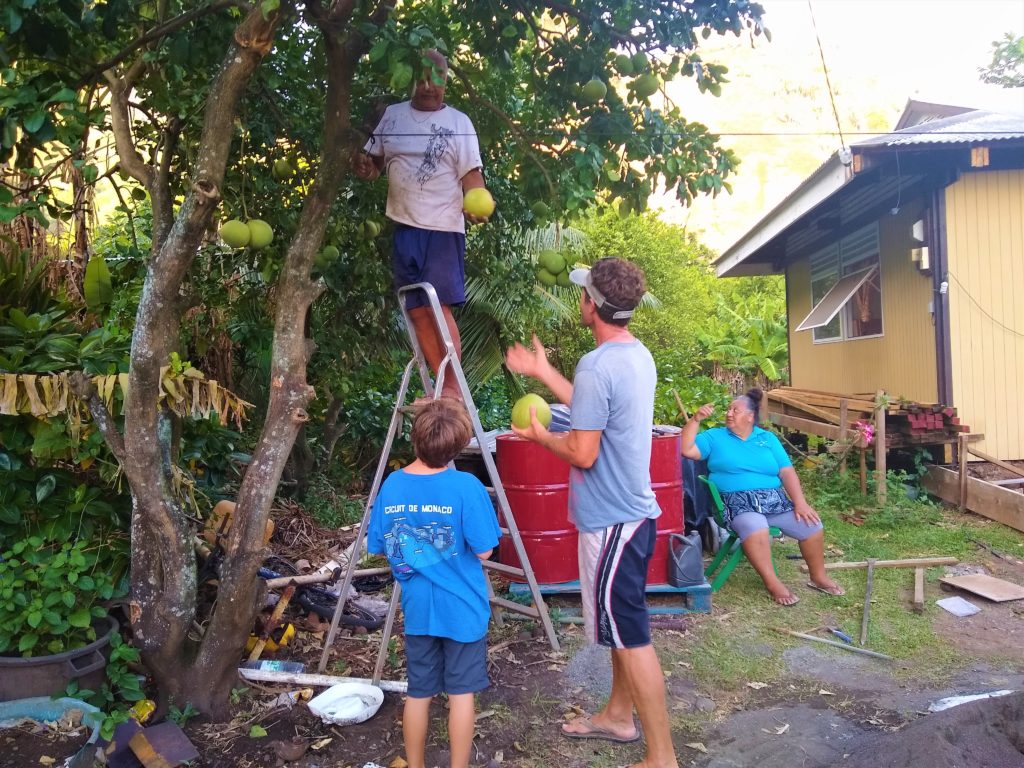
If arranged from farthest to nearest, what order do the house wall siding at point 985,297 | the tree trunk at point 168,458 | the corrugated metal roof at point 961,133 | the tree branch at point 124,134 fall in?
the house wall siding at point 985,297 < the corrugated metal roof at point 961,133 < the tree branch at point 124,134 < the tree trunk at point 168,458

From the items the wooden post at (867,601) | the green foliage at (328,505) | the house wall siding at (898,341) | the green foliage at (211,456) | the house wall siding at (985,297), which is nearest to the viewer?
the wooden post at (867,601)

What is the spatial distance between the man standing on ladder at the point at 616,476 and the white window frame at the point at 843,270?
6734 mm

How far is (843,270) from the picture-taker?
1061 cm

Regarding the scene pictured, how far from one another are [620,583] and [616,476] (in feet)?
1.36

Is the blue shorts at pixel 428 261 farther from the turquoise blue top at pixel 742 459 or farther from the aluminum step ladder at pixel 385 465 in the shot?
the turquoise blue top at pixel 742 459

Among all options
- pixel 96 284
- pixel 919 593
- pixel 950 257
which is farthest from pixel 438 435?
pixel 950 257

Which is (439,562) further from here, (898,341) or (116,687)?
(898,341)

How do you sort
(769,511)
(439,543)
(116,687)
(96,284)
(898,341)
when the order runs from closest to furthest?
(439,543)
(116,687)
(96,284)
(769,511)
(898,341)

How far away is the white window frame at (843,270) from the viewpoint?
9.48 meters

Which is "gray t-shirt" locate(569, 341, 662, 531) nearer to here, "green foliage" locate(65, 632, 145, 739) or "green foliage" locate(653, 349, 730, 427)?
"green foliage" locate(65, 632, 145, 739)

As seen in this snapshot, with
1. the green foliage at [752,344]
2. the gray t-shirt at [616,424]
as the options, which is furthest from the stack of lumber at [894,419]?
the green foliage at [752,344]

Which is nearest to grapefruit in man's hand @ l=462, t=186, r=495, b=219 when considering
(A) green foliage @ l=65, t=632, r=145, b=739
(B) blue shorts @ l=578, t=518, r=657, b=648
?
(B) blue shorts @ l=578, t=518, r=657, b=648

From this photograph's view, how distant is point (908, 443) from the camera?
7734 millimetres

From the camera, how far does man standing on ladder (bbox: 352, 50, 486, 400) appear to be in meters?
3.89
